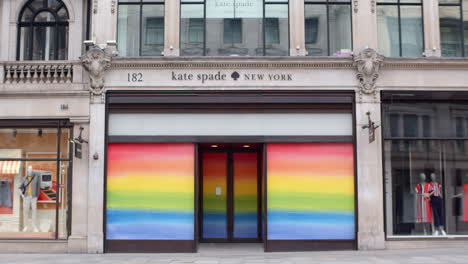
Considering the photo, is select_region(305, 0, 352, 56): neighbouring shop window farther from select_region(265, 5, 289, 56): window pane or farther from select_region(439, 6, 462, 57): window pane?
select_region(439, 6, 462, 57): window pane

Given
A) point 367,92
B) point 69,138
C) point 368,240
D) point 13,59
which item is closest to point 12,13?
point 13,59

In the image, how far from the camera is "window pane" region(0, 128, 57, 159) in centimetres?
1588

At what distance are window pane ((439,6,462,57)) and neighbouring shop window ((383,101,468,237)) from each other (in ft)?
6.43

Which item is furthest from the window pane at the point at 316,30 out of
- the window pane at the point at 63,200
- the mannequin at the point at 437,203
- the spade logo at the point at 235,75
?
the window pane at the point at 63,200

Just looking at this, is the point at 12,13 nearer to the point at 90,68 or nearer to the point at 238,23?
the point at 90,68

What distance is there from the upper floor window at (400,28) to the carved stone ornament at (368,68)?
1067 mm

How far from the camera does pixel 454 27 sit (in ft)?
54.1

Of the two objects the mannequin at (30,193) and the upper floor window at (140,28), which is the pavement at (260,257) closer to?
the mannequin at (30,193)

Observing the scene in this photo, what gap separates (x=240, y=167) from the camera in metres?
17.7

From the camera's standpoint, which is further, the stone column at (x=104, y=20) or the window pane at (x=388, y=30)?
the window pane at (x=388, y=30)

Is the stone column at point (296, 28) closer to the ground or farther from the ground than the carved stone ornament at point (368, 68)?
farther from the ground

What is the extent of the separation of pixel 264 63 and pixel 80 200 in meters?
7.39

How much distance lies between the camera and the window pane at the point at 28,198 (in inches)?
615

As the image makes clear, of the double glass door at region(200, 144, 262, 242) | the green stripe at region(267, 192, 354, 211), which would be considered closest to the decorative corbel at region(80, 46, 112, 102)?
the double glass door at region(200, 144, 262, 242)
